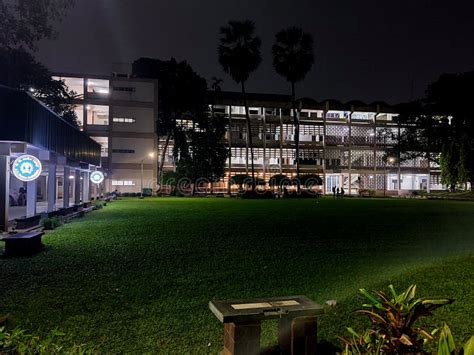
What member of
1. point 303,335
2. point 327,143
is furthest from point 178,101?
point 303,335

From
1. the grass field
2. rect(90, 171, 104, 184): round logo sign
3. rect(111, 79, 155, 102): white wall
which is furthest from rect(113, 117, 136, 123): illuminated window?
the grass field

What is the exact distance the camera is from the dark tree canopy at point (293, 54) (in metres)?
43.8

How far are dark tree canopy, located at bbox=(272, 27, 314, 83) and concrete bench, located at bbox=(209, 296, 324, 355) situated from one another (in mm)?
42913

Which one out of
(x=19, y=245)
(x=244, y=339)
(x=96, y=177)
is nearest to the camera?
(x=244, y=339)

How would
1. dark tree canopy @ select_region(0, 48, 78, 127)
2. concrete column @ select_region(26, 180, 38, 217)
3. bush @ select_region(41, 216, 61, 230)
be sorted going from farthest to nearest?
dark tree canopy @ select_region(0, 48, 78, 127), concrete column @ select_region(26, 180, 38, 217), bush @ select_region(41, 216, 61, 230)

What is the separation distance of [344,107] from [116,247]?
2282 inches

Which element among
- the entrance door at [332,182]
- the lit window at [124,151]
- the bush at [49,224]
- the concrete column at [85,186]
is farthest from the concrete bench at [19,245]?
the entrance door at [332,182]

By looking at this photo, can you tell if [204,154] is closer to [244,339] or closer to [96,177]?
[96,177]

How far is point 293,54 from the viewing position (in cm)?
4416

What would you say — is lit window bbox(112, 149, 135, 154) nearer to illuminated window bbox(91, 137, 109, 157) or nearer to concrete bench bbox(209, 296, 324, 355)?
illuminated window bbox(91, 137, 109, 157)

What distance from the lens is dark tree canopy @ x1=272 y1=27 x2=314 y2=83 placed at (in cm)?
4381

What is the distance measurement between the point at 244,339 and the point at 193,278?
378 cm

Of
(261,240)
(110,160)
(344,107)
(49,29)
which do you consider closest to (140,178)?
(110,160)

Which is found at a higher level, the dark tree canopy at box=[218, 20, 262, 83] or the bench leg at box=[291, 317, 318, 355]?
the dark tree canopy at box=[218, 20, 262, 83]
